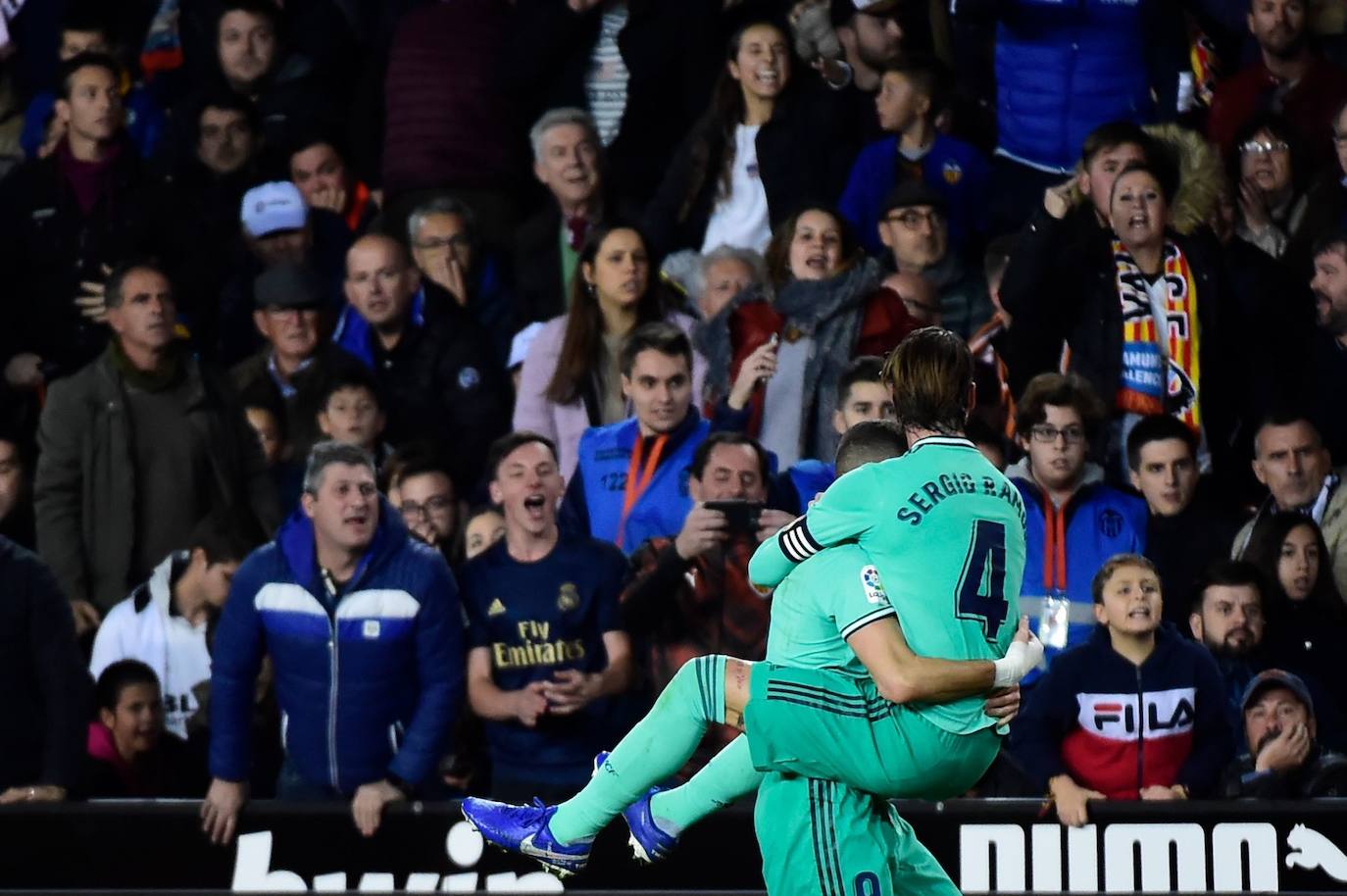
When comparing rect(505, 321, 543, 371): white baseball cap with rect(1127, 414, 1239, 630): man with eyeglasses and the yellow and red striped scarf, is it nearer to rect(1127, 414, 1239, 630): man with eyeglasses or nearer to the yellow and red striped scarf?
the yellow and red striped scarf

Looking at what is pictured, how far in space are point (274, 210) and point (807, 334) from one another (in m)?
3.14

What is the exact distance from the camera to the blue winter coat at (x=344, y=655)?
27.6 ft

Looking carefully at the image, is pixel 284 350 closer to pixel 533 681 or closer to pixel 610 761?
pixel 533 681

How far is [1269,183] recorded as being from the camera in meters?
10.2

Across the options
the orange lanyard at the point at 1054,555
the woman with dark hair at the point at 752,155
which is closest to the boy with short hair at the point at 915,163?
the woman with dark hair at the point at 752,155

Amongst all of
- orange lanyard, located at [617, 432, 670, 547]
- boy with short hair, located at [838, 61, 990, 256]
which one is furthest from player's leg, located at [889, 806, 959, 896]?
boy with short hair, located at [838, 61, 990, 256]

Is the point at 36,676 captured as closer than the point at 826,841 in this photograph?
No

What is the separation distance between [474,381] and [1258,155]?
3.38 meters

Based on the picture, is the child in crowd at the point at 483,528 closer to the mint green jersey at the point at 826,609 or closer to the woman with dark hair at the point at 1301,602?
the woman with dark hair at the point at 1301,602

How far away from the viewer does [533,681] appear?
27.8ft

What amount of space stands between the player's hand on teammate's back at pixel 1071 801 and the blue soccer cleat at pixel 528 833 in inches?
87.8

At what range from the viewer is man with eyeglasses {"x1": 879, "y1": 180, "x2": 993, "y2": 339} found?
32.7 ft

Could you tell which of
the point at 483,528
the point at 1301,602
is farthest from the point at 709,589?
the point at 1301,602

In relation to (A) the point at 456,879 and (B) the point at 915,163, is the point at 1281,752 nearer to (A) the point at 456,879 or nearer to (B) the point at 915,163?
(A) the point at 456,879
